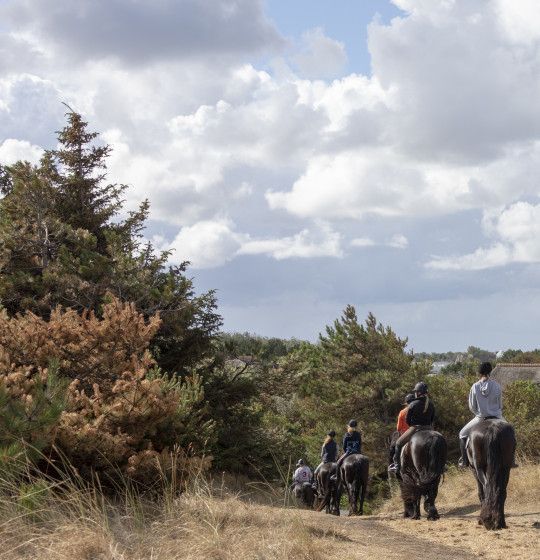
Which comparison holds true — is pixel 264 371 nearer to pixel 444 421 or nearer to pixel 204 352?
pixel 204 352

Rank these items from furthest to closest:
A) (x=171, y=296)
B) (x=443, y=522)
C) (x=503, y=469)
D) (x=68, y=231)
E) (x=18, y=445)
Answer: (x=68, y=231), (x=171, y=296), (x=443, y=522), (x=503, y=469), (x=18, y=445)

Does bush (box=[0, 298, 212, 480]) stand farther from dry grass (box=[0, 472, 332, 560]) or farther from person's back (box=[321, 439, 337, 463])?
person's back (box=[321, 439, 337, 463])

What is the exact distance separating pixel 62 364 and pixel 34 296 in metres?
11.4

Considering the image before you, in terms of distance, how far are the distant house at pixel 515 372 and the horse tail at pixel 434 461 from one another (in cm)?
6428

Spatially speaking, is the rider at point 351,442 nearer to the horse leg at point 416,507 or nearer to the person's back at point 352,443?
the person's back at point 352,443

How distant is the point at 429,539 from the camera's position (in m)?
11.1

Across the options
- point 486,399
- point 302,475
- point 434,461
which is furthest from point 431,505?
point 302,475

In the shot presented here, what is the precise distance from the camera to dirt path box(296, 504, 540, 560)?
30.5 feet

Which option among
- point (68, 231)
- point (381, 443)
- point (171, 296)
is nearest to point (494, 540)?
point (171, 296)

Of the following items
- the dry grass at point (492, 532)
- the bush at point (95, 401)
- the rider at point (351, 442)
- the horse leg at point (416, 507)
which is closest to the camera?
the bush at point (95, 401)

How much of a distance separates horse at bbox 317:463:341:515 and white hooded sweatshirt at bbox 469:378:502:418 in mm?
7630

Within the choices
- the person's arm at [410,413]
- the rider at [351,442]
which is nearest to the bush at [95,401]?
the rider at [351,442]

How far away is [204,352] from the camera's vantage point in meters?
24.4

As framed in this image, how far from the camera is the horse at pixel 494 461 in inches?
456
